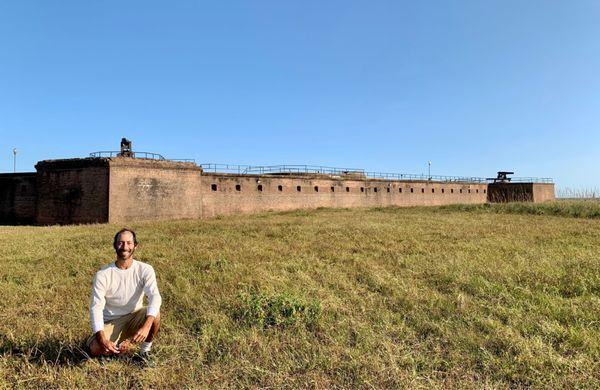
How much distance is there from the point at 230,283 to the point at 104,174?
52.6 ft

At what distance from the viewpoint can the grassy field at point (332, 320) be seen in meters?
3.12

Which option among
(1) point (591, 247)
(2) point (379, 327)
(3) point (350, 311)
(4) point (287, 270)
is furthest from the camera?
(1) point (591, 247)

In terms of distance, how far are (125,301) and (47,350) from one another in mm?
1134

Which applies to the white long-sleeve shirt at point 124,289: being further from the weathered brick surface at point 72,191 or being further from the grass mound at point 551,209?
the grass mound at point 551,209

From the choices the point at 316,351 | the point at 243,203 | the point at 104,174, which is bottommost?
the point at 316,351

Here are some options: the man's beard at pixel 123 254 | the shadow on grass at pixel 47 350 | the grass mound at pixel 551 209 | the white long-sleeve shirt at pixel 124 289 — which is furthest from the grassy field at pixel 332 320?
the grass mound at pixel 551 209

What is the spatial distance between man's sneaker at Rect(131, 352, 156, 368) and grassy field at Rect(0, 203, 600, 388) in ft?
0.25

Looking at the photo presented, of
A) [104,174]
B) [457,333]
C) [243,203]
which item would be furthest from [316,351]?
[243,203]

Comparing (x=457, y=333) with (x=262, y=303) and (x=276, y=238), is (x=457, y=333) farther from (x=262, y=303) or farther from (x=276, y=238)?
(x=276, y=238)

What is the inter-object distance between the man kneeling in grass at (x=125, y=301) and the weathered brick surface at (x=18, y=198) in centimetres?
2206

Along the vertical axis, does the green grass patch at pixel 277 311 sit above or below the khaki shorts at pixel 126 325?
below

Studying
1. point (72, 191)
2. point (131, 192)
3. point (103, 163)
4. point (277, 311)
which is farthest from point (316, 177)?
point (277, 311)

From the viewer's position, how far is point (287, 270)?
268 inches

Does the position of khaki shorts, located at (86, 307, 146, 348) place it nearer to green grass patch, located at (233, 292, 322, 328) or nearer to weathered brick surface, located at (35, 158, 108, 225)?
green grass patch, located at (233, 292, 322, 328)
